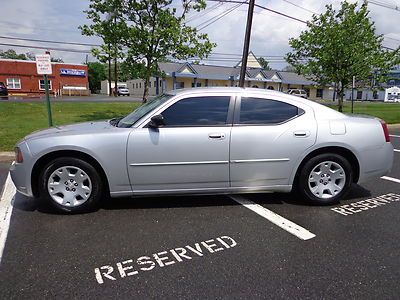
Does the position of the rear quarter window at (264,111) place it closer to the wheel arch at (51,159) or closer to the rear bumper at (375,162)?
the rear bumper at (375,162)

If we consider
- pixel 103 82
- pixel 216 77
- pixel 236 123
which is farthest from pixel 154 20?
pixel 103 82

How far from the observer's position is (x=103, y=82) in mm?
76250

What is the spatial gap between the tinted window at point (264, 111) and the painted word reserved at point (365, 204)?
1.41 meters

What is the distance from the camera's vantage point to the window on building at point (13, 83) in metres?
40.9

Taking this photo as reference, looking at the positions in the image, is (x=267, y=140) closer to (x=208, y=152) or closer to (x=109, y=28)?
(x=208, y=152)

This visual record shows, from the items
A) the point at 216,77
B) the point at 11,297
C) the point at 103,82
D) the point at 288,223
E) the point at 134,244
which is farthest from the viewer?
the point at 103,82

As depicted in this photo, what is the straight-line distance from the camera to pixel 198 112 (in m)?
4.01

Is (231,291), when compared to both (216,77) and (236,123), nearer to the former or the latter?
(236,123)

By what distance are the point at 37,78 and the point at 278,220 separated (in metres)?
45.8

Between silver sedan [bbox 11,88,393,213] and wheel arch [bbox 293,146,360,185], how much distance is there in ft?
0.04

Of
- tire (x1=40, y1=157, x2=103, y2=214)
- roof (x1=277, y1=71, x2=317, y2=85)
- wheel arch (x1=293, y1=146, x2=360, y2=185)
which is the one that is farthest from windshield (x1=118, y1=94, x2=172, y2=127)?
roof (x1=277, y1=71, x2=317, y2=85)

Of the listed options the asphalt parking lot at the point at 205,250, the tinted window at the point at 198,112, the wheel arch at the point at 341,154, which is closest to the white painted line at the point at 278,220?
the asphalt parking lot at the point at 205,250

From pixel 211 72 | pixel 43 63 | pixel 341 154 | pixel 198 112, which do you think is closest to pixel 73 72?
pixel 211 72

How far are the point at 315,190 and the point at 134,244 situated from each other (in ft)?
8.16
